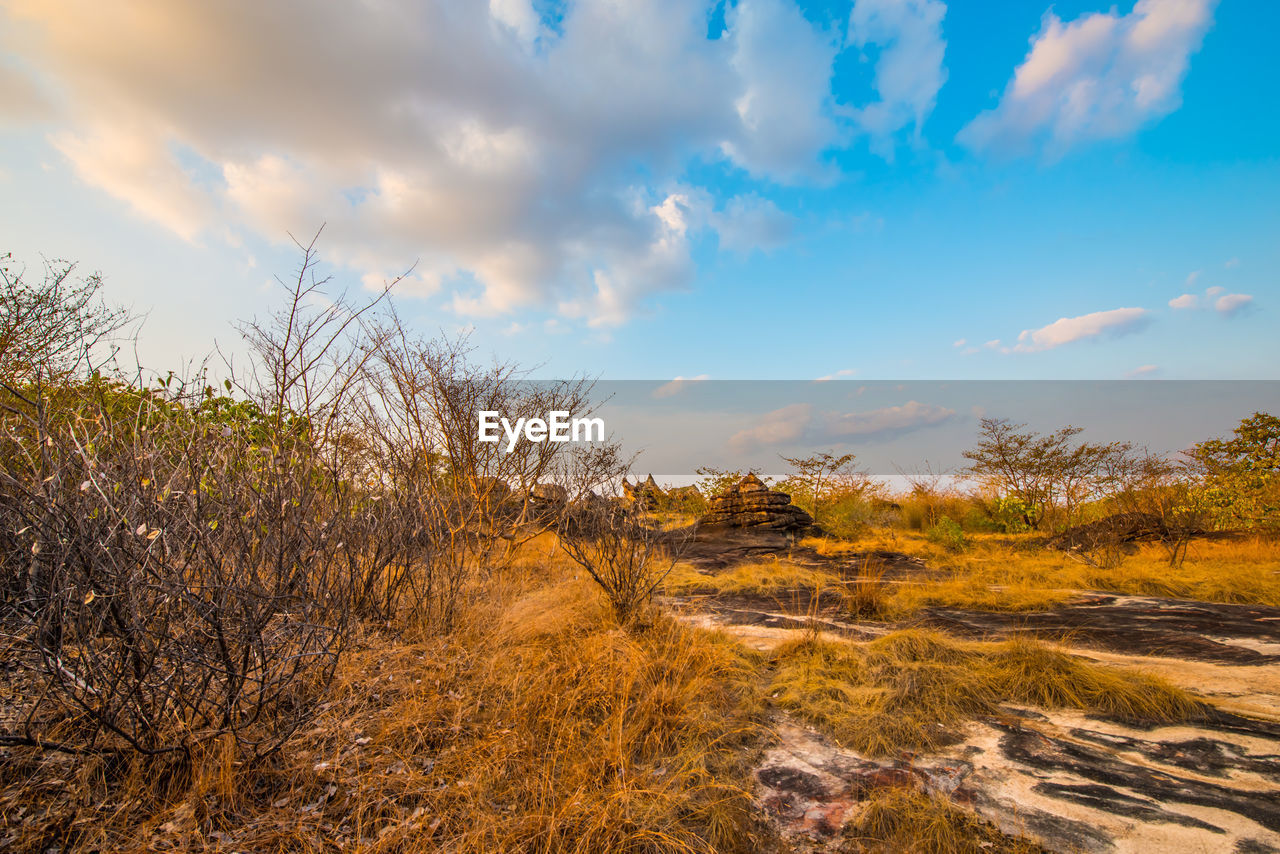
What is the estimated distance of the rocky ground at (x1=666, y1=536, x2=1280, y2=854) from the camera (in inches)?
86.3

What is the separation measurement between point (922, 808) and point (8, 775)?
12.7 feet

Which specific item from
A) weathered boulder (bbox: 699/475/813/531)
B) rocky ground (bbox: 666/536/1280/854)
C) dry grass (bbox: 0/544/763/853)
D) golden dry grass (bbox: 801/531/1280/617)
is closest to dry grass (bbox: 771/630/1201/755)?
rocky ground (bbox: 666/536/1280/854)

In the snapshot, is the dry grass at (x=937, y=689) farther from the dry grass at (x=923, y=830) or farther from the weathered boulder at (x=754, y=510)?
the weathered boulder at (x=754, y=510)

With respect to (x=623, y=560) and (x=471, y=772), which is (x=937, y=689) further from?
(x=471, y=772)

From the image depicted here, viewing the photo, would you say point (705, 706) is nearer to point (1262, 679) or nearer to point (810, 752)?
point (810, 752)

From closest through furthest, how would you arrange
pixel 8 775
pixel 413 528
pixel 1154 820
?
1. pixel 8 775
2. pixel 1154 820
3. pixel 413 528

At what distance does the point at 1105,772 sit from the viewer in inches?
103

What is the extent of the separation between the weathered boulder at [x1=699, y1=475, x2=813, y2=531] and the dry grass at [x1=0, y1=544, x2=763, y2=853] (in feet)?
33.7

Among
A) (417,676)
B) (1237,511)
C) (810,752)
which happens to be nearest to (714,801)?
(810,752)

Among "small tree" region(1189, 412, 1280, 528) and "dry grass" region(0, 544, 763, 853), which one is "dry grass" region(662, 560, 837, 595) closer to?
"dry grass" region(0, 544, 763, 853)

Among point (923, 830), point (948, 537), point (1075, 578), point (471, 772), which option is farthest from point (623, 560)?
point (948, 537)

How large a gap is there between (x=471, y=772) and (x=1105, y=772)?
325 cm

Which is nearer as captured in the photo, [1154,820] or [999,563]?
[1154,820]

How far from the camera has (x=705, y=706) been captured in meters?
3.43
